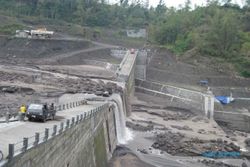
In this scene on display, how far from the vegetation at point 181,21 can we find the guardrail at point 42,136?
3383 inches

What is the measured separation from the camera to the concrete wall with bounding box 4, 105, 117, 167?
17.8 m

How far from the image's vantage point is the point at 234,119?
8581 cm

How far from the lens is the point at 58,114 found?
34.6 m

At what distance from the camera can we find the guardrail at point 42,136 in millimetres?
15352

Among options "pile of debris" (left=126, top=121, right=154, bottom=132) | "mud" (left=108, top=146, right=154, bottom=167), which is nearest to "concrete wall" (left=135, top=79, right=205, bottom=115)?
"pile of debris" (left=126, top=121, right=154, bottom=132)

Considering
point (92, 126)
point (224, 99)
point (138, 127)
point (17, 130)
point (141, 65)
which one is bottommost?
point (224, 99)

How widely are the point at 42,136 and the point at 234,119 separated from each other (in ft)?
226

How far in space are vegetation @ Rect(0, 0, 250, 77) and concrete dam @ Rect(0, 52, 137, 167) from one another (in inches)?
2622

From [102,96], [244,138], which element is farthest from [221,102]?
[102,96]

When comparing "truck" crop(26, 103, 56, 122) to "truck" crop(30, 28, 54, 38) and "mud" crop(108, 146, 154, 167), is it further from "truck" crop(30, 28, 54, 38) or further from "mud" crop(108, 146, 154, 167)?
"truck" crop(30, 28, 54, 38)

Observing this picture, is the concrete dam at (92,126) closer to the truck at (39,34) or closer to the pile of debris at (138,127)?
the pile of debris at (138,127)

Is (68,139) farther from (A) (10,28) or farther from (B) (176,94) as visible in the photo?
(A) (10,28)

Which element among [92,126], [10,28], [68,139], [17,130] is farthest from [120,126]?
[10,28]

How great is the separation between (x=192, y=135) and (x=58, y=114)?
37485mm
